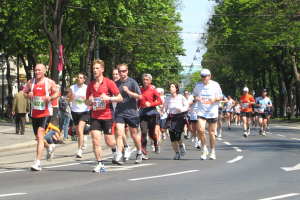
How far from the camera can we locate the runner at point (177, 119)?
16.7 m

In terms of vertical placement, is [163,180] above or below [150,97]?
below

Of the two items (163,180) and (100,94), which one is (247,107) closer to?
(100,94)

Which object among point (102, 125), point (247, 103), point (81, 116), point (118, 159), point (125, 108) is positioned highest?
point (247, 103)

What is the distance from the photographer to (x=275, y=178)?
12086 mm

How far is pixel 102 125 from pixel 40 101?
47.0 inches

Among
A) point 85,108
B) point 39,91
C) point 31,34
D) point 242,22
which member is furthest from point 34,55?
point 39,91

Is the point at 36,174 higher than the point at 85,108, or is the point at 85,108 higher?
the point at 85,108

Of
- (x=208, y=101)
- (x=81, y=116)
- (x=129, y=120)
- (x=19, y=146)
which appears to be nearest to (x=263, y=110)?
(x=19, y=146)

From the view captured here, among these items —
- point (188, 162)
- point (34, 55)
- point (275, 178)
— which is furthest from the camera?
point (34, 55)

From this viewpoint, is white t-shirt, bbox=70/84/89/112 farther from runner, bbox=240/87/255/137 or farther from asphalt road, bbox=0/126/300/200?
runner, bbox=240/87/255/137

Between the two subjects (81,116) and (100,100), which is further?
(81,116)

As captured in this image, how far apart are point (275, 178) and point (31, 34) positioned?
37.0 meters

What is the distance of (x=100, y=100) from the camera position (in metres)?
13.4

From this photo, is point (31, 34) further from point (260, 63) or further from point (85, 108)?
point (85, 108)
